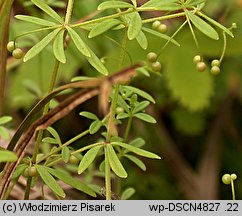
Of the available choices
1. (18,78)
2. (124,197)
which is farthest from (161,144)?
(124,197)

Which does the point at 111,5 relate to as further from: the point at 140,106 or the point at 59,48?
the point at 140,106

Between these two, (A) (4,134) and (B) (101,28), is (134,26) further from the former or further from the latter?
(A) (4,134)

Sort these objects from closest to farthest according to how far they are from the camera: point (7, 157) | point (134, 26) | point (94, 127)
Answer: point (7, 157) < point (134, 26) < point (94, 127)

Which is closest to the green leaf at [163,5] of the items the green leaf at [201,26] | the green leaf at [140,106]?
the green leaf at [201,26]

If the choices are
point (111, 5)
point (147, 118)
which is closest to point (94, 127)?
point (147, 118)

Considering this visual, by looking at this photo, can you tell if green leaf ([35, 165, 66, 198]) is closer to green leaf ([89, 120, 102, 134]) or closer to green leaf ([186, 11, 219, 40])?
green leaf ([89, 120, 102, 134])

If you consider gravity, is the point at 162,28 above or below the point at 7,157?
above

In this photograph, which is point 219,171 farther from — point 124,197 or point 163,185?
point 124,197

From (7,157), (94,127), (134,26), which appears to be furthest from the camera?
(94,127)

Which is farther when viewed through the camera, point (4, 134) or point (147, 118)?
point (147, 118)
